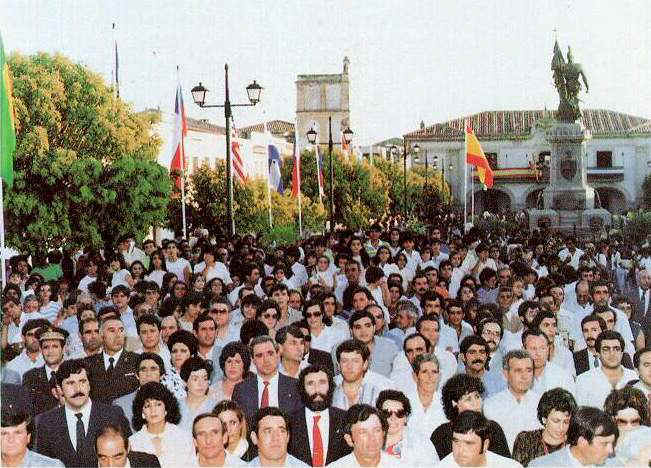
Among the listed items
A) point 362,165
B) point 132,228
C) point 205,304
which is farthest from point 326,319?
point 362,165

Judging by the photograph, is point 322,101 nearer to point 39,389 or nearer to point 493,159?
point 493,159

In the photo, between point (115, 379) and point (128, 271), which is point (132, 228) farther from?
point (115, 379)

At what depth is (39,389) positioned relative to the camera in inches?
288

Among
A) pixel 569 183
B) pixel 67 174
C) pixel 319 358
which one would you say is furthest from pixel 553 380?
pixel 569 183

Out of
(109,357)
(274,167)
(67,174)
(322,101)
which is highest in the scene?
(322,101)

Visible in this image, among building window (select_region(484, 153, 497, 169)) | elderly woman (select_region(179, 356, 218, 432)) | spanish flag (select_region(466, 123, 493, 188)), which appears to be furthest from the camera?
building window (select_region(484, 153, 497, 169))

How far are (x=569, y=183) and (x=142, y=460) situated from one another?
24553 millimetres

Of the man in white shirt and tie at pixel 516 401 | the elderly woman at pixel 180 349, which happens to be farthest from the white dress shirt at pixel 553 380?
the elderly woman at pixel 180 349

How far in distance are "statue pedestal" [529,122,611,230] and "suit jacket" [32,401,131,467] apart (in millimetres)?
23868

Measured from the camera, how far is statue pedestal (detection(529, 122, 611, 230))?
28.7m

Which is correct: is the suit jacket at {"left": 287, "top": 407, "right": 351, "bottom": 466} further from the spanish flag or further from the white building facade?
the white building facade

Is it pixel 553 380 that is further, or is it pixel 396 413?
pixel 553 380

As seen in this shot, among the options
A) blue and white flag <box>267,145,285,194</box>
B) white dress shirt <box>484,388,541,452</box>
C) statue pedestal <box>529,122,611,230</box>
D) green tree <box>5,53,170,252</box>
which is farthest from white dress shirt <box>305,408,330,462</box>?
statue pedestal <box>529,122,611,230</box>

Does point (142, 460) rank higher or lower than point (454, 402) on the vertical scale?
lower
